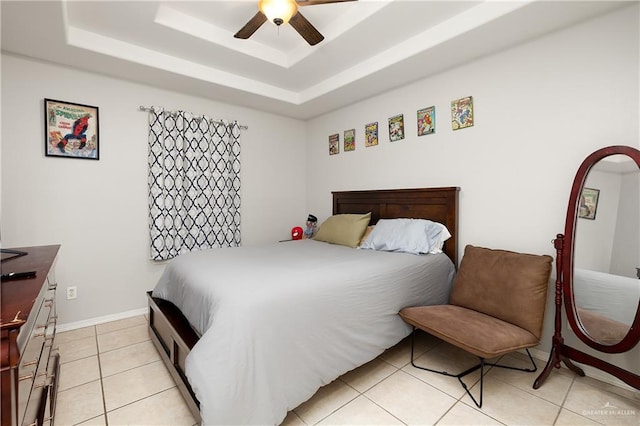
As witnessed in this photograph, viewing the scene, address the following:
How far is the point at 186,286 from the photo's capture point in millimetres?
1933

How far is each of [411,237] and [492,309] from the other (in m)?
0.83

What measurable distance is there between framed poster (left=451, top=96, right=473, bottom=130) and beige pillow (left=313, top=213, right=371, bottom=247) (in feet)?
4.01

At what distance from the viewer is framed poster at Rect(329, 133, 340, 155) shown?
3938 millimetres

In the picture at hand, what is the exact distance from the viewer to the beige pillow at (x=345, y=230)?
3.04m

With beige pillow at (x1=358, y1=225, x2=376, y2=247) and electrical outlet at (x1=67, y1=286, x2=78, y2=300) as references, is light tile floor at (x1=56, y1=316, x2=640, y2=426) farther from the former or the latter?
beige pillow at (x1=358, y1=225, x2=376, y2=247)

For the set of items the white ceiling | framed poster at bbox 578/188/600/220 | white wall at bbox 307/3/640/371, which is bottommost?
framed poster at bbox 578/188/600/220

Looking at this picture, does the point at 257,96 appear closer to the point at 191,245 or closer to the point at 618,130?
the point at 191,245

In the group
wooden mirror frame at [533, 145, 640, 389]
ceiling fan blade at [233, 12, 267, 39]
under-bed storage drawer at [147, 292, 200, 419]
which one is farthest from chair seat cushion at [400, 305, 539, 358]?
ceiling fan blade at [233, 12, 267, 39]

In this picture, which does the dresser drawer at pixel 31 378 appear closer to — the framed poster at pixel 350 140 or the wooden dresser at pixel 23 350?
the wooden dresser at pixel 23 350

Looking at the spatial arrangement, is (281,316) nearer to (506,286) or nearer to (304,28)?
(506,286)

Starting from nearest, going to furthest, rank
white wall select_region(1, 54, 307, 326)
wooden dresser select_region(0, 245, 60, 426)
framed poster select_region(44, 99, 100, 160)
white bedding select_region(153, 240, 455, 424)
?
wooden dresser select_region(0, 245, 60, 426)
white bedding select_region(153, 240, 455, 424)
white wall select_region(1, 54, 307, 326)
framed poster select_region(44, 99, 100, 160)

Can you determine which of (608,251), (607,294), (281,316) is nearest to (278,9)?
(281,316)

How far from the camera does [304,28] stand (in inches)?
80.4

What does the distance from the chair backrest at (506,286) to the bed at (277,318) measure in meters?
0.27
